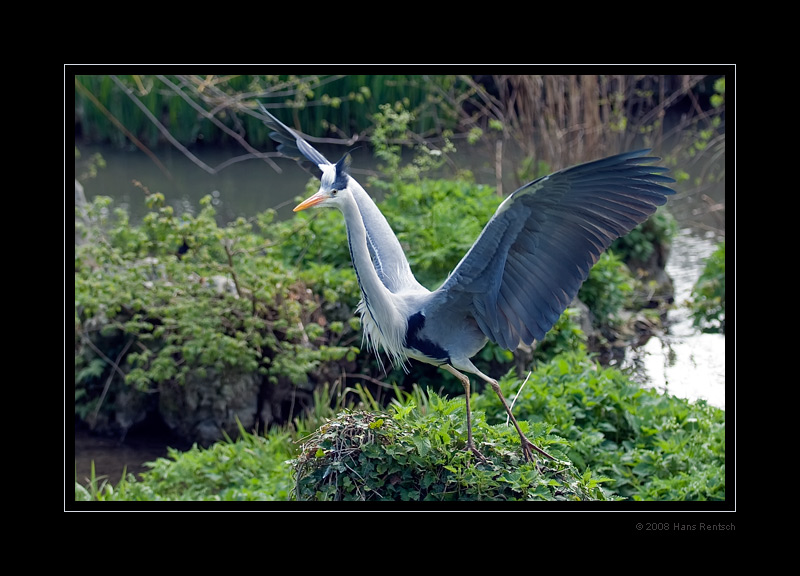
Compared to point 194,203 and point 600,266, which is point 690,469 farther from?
point 194,203

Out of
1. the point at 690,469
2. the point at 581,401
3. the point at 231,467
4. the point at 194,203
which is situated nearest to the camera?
the point at 690,469

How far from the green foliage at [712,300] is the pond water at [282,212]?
0.13 metres

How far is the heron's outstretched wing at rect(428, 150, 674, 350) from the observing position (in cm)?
326

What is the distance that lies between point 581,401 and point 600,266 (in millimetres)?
A: 2257

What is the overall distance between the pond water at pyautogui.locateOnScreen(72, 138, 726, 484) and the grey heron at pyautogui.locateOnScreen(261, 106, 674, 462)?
110 inches

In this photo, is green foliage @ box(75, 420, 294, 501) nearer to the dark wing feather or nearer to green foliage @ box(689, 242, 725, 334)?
the dark wing feather

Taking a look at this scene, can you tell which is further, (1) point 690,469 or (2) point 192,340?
(2) point 192,340

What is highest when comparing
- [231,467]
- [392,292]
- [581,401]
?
[392,292]

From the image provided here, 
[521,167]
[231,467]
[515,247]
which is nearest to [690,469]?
[515,247]

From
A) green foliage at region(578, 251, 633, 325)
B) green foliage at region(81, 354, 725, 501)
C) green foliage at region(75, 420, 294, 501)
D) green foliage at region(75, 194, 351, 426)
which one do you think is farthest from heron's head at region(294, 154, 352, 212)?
green foliage at region(578, 251, 633, 325)

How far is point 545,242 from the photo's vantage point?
3.45 metres

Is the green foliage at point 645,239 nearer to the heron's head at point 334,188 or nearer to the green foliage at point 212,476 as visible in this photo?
the green foliage at point 212,476

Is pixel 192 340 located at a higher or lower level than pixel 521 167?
lower

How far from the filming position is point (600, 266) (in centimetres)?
691
